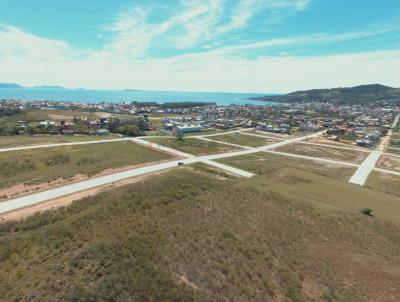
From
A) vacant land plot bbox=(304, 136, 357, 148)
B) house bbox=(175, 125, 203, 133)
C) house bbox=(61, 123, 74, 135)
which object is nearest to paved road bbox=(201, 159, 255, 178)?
house bbox=(175, 125, 203, 133)

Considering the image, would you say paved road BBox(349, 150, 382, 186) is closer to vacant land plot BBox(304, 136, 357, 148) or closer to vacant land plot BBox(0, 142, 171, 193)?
vacant land plot BBox(304, 136, 357, 148)

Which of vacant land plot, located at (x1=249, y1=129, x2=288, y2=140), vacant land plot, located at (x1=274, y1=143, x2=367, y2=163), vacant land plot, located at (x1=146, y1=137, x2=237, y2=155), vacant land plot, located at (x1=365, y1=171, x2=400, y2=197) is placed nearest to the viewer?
vacant land plot, located at (x1=365, y1=171, x2=400, y2=197)

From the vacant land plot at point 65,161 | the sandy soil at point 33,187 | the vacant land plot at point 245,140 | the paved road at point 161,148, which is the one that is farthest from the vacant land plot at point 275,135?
the sandy soil at point 33,187

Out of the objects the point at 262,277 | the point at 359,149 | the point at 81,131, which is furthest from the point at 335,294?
the point at 81,131

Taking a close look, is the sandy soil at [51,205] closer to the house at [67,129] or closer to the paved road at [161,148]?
the paved road at [161,148]

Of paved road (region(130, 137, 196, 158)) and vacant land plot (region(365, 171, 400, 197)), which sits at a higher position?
paved road (region(130, 137, 196, 158))

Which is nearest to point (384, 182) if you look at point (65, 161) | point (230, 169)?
point (230, 169)

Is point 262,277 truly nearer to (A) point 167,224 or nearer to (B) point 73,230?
(A) point 167,224
